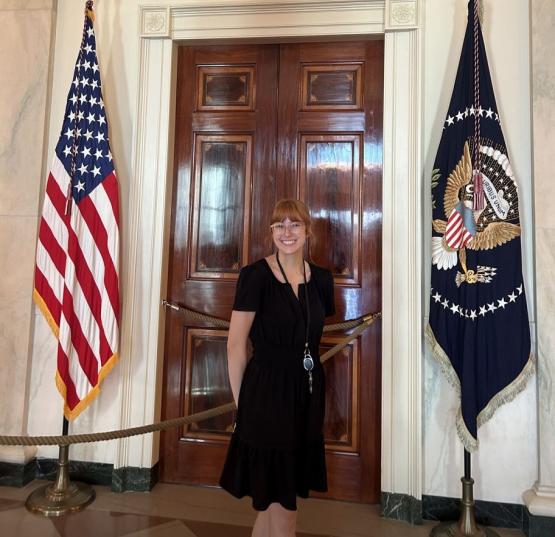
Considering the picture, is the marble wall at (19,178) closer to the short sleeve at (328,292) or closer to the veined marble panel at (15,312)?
the veined marble panel at (15,312)

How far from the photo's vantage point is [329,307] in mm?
2314

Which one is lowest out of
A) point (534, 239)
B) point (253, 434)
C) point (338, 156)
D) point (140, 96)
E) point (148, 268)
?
point (253, 434)

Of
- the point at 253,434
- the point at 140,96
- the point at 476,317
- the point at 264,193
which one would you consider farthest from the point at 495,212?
the point at 140,96

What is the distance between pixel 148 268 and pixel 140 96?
4.19 ft

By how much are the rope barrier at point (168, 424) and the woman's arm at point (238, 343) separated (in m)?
0.37

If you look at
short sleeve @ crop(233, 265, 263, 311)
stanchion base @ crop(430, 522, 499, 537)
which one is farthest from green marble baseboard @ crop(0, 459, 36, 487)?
stanchion base @ crop(430, 522, 499, 537)

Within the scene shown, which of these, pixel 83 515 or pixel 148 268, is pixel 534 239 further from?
pixel 83 515

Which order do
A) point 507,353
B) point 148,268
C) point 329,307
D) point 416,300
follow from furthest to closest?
point 148,268
point 416,300
point 507,353
point 329,307

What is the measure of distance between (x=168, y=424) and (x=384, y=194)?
2021 millimetres

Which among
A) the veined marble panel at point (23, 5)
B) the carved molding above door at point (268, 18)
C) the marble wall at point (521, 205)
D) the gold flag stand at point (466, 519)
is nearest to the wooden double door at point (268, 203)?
the carved molding above door at point (268, 18)

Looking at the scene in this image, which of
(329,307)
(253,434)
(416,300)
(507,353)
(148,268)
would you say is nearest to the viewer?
(253,434)

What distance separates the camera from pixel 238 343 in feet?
6.60

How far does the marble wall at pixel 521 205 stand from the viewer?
2891 millimetres

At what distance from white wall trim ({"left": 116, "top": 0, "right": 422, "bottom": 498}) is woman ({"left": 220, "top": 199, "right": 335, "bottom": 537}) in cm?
114
